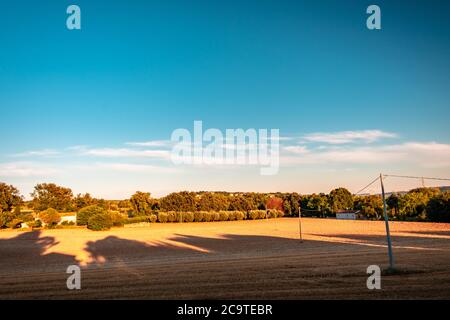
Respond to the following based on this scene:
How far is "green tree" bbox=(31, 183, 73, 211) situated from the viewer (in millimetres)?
106875

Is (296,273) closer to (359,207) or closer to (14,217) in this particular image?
(14,217)

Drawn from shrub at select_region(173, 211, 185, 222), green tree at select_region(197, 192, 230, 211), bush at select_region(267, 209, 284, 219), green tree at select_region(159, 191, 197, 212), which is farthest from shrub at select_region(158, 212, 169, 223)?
bush at select_region(267, 209, 284, 219)

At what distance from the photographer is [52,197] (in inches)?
4301

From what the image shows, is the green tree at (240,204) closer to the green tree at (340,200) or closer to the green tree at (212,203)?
the green tree at (212,203)

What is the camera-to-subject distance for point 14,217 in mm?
79375

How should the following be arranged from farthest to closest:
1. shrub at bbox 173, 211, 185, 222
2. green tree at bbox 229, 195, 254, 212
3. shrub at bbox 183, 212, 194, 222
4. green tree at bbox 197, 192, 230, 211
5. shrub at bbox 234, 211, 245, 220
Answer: green tree at bbox 229, 195, 254, 212, green tree at bbox 197, 192, 230, 211, shrub at bbox 234, 211, 245, 220, shrub at bbox 183, 212, 194, 222, shrub at bbox 173, 211, 185, 222

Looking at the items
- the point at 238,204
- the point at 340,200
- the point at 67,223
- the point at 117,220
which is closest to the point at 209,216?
the point at 238,204

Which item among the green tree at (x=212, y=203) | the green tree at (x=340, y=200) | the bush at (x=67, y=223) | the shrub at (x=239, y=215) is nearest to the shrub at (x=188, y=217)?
the green tree at (x=212, y=203)

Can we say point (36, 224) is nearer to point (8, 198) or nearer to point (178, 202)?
point (8, 198)

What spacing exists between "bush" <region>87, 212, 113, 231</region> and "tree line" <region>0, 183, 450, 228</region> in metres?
12.4

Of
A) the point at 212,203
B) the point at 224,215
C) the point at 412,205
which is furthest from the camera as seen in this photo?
the point at 212,203

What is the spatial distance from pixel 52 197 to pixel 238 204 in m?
60.1

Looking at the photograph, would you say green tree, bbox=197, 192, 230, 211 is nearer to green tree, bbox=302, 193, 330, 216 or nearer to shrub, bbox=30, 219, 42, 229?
green tree, bbox=302, 193, 330, 216
